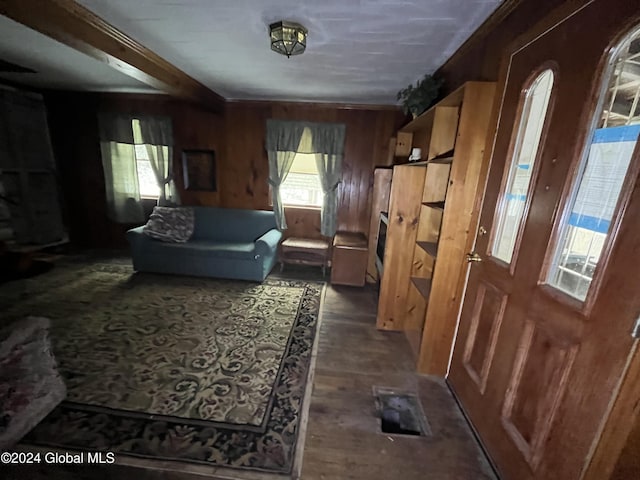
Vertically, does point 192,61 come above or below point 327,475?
above

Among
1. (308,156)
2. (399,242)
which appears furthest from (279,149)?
(399,242)

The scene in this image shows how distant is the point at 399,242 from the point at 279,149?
7.69ft

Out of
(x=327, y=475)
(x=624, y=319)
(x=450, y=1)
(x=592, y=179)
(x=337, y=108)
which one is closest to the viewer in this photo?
(x=624, y=319)

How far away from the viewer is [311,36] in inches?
69.6

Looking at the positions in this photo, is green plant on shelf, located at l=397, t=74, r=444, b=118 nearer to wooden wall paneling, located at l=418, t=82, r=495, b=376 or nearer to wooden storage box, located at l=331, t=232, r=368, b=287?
wooden wall paneling, located at l=418, t=82, r=495, b=376

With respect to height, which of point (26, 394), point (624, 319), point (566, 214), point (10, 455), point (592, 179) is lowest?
point (10, 455)

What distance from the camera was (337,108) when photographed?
356cm

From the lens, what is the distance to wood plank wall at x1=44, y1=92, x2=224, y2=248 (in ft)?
12.3

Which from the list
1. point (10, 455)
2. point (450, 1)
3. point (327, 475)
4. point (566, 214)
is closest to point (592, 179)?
point (566, 214)

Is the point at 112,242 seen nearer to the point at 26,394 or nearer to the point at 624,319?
the point at 26,394

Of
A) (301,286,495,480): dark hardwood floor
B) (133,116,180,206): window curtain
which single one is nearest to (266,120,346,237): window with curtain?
(133,116,180,206): window curtain

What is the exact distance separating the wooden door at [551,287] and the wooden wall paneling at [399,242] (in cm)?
70

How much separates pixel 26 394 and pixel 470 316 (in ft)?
8.31

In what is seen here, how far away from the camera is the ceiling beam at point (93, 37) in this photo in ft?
4.66
